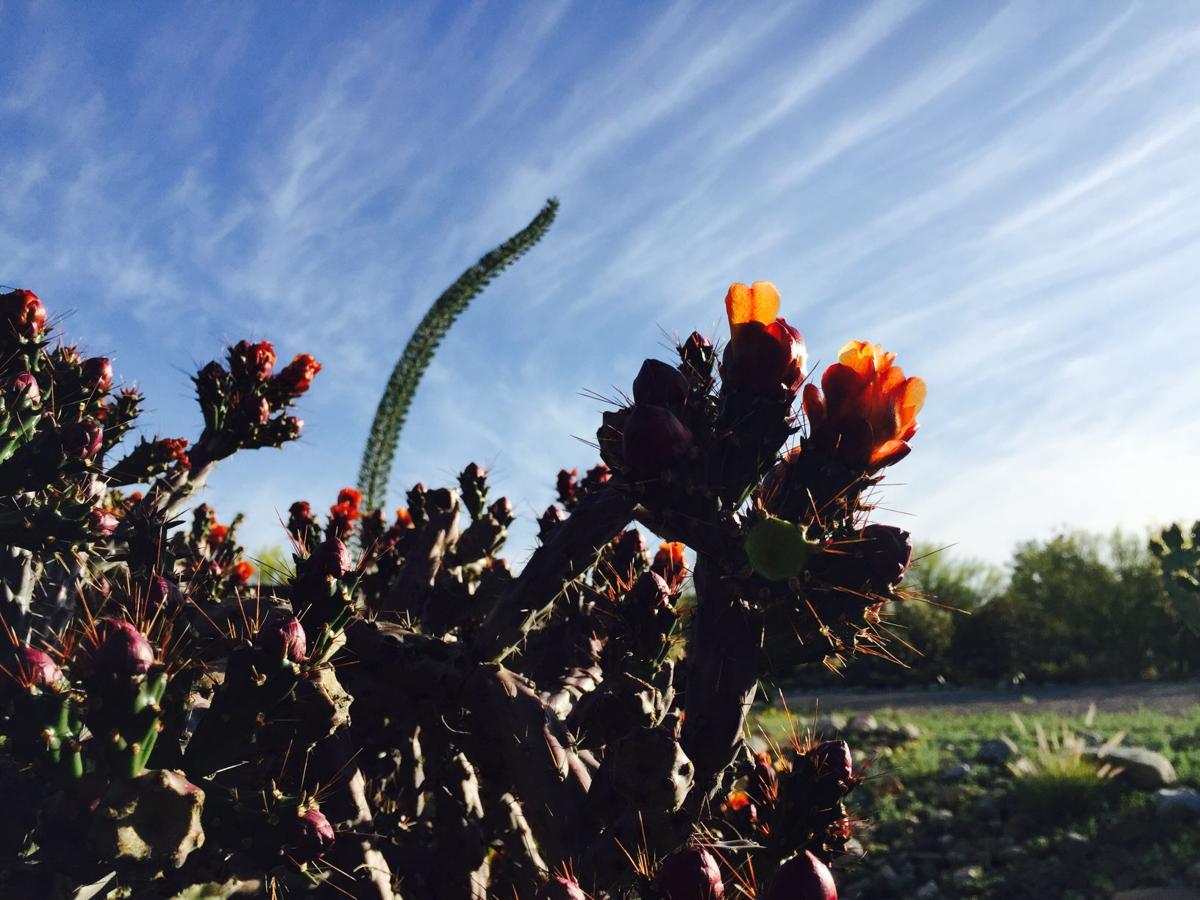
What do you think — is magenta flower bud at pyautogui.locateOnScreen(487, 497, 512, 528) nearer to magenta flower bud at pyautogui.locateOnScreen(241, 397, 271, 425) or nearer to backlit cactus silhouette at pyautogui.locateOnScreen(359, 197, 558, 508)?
magenta flower bud at pyautogui.locateOnScreen(241, 397, 271, 425)

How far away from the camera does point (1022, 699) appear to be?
1705 centimetres

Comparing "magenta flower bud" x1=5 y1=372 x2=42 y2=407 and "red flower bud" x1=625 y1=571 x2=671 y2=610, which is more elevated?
"magenta flower bud" x1=5 y1=372 x2=42 y2=407

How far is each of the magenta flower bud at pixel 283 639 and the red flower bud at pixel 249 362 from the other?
2194mm

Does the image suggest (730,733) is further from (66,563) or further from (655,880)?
(66,563)

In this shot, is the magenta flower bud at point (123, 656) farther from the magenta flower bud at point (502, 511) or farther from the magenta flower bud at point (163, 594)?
the magenta flower bud at point (502, 511)

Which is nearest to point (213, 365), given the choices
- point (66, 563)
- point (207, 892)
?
point (66, 563)

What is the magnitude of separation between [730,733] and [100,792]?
127cm

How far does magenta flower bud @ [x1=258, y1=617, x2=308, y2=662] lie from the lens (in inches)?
72.9

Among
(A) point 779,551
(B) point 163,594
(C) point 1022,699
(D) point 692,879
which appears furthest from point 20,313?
(C) point 1022,699

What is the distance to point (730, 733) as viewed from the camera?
6.54 feet

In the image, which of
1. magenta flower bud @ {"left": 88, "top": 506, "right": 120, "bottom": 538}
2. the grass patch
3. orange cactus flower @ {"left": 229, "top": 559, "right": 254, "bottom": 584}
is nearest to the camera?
magenta flower bud @ {"left": 88, "top": 506, "right": 120, "bottom": 538}

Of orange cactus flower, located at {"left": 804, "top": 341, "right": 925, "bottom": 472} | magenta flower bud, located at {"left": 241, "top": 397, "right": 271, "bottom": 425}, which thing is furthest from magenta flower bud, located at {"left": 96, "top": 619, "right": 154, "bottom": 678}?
magenta flower bud, located at {"left": 241, "top": 397, "right": 271, "bottom": 425}

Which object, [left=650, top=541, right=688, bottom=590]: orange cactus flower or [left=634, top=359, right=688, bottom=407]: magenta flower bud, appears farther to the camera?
[left=650, top=541, right=688, bottom=590]: orange cactus flower

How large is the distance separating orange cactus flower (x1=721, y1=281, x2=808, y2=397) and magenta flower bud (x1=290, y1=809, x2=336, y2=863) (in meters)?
1.30
